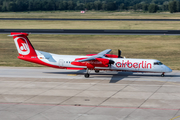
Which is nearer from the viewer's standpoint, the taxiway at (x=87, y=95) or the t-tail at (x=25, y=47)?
the taxiway at (x=87, y=95)

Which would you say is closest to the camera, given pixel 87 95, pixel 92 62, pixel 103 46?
pixel 87 95

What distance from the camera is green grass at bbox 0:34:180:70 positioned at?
53.4 metres

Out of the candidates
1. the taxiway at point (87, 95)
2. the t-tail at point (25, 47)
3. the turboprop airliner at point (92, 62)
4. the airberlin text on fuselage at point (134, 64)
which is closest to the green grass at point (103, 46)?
the turboprop airliner at point (92, 62)

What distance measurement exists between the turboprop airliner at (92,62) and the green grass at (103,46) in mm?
8944

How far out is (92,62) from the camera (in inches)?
1486

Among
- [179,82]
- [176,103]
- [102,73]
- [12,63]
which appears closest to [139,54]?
[102,73]

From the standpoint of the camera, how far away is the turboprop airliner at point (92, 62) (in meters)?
37.2

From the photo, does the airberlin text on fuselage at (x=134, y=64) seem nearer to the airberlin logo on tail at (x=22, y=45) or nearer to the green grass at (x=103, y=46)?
the green grass at (x=103, y=46)

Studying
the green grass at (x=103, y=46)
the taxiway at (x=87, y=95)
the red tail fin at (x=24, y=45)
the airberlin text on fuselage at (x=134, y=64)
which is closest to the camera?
the taxiway at (x=87, y=95)

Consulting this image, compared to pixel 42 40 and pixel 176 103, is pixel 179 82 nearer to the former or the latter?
pixel 176 103

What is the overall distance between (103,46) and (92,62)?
27.9 metres

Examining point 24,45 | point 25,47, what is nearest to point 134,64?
point 25,47

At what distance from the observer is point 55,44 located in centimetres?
6825

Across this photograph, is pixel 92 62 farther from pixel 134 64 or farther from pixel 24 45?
pixel 24 45
